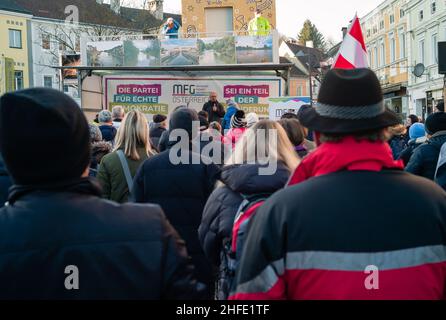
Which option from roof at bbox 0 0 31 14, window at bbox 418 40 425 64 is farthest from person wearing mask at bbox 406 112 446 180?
roof at bbox 0 0 31 14

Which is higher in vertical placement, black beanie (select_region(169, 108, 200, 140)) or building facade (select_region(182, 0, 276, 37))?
building facade (select_region(182, 0, 276, 37))

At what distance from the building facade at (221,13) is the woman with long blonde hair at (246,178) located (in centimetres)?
2222

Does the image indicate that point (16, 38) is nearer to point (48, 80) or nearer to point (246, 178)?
point (48, 80)

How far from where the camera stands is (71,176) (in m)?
2.07

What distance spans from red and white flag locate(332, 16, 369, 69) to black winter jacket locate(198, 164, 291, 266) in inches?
79.1

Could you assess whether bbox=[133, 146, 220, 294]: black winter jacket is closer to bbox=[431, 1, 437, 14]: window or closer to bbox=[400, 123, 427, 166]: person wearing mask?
bbox=[400, 123, 427, 166]: person wearing mask

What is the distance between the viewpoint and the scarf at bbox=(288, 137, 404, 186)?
2217 millimetres

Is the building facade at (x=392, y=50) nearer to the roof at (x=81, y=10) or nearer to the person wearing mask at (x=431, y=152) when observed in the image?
the roof at (x=81, y=10)

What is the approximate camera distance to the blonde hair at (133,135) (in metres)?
Answer: 5.58

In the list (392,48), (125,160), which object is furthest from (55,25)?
(125,160)

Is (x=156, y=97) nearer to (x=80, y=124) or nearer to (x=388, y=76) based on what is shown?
(x=80, y=124)

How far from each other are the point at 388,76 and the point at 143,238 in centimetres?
4972

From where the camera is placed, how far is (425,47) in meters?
40.8

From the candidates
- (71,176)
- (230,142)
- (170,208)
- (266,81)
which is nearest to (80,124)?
(71,176)
